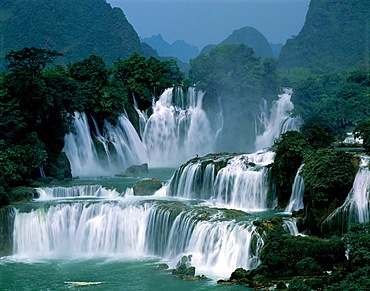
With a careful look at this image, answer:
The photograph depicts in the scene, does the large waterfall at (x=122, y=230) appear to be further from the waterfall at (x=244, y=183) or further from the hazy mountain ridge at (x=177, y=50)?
the hazy mountain ridge at (x=177, y=50)

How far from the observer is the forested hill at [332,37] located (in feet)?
208

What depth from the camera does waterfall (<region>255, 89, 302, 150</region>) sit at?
123 feet

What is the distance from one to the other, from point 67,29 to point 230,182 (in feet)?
160

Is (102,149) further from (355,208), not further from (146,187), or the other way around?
(355,208)

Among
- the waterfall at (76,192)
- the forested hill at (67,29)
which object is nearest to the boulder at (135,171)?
the waterfall at (76,192)

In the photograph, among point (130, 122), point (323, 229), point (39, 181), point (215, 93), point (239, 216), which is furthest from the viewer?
point (215, 93)

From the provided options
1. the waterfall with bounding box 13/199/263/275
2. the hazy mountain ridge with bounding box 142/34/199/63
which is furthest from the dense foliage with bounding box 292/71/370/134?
the hazy mountain ridge with bounding box 142/34/199/63

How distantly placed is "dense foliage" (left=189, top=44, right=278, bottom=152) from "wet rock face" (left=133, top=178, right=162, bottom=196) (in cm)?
1344

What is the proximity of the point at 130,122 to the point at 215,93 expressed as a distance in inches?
227

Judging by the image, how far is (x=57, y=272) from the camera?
64.7ft

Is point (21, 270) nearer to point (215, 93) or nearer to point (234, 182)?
point (234, 182)

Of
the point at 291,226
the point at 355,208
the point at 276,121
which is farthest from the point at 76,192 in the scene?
the point at 276,121

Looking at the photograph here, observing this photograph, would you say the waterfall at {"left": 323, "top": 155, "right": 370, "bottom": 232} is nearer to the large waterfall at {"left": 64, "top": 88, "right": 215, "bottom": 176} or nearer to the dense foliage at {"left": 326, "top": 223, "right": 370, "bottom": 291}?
the dense foliage at {"left": 326, "top": 223, "right": 370, "bottom": 291}

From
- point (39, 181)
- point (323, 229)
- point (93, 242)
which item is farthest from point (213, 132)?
point (323, 229)
